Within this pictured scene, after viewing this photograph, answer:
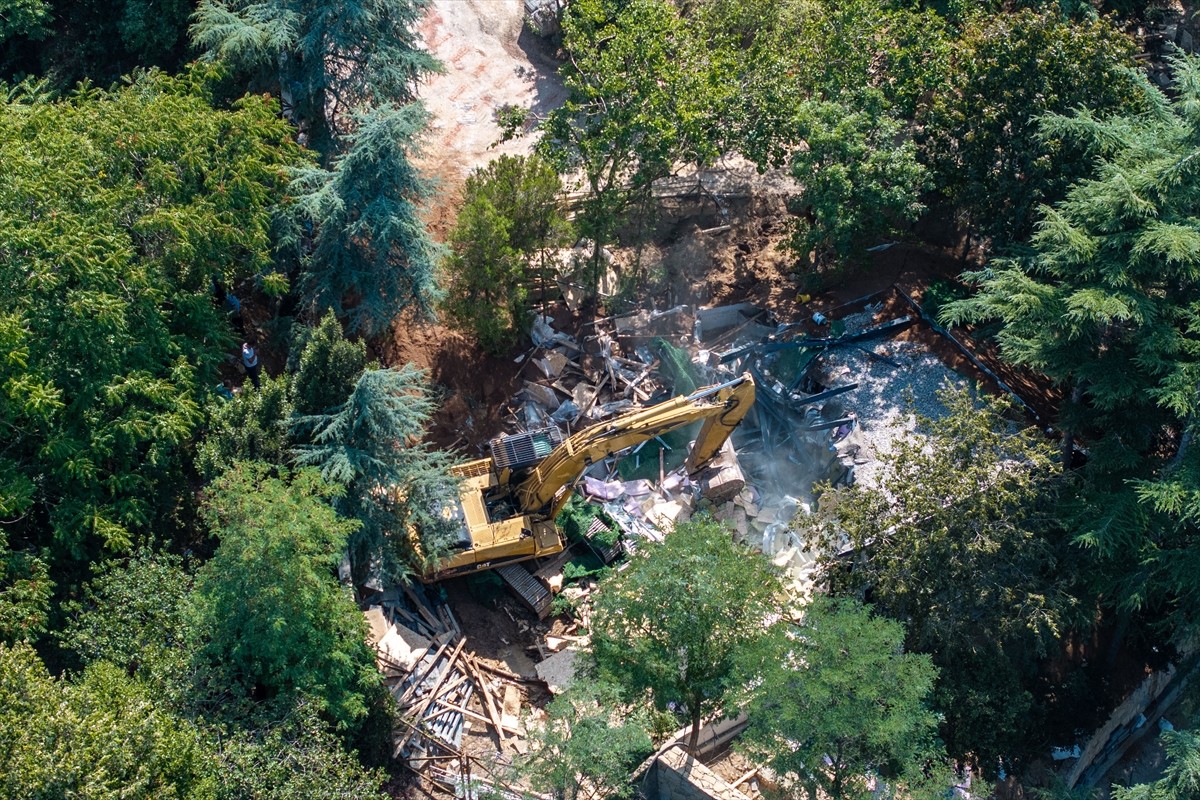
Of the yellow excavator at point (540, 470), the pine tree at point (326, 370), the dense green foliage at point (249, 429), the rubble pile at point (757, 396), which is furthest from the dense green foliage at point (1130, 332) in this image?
the dense green foliage at point (249, 429)

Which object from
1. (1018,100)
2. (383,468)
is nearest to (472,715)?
(383,468)

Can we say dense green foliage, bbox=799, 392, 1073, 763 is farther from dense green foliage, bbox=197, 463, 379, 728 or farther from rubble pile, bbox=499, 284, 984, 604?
dense green foliage, bbox=197, 463, 379, 728

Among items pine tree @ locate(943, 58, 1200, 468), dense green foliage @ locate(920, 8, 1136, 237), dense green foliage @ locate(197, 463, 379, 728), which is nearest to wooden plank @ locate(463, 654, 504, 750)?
dense green foliage @ locate(197, 463, 379, 728)

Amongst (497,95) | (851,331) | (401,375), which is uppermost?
(497,95)

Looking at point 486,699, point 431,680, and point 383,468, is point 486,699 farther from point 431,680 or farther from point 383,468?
point 383,468

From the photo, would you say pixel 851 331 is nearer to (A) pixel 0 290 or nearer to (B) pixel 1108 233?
(B) pixel 1108 233

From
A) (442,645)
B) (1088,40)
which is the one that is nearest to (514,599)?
(442,645)
